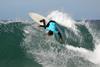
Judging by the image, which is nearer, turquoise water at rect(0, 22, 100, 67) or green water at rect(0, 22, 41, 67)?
turquoise water at rect(0, 22, 100, 67)

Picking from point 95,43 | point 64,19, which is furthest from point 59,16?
point 95,43

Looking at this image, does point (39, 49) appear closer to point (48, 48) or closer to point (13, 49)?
point (48, 48)

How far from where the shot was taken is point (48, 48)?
688 inches

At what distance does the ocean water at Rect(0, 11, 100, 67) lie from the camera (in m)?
16.5

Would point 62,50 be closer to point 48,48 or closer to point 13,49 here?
point 48,48

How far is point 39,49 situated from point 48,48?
518 millimetres

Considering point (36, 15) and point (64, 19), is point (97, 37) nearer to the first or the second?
point (64, 19)

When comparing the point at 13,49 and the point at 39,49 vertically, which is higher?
the point at 39,49

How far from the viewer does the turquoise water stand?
16.4 m

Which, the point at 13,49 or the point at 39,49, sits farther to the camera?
the point at 13,49

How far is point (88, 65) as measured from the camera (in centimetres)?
1598

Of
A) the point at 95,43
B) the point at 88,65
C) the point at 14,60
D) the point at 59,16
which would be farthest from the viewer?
the point at 59,16

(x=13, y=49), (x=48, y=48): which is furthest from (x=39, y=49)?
(x=13, y=49)

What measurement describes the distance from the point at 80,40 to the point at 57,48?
99.5 inches
